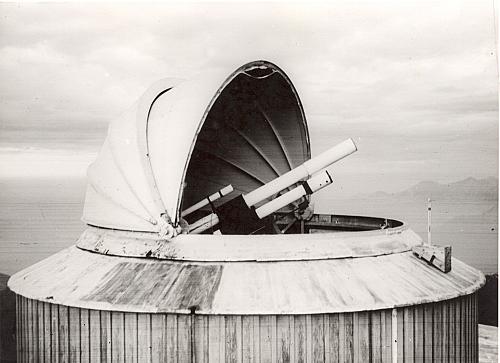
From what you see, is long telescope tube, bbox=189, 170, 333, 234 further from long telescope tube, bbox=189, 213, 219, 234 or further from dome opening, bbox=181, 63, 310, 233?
dome opening, bbox=181, 63, 310, 233

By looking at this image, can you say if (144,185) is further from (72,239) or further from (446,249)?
(72,239)

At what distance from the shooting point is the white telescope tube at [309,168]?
10125mm

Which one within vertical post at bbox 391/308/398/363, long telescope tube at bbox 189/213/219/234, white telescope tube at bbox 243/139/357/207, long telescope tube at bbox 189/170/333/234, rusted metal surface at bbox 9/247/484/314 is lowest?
vertical post at bbox 391/308/398/363

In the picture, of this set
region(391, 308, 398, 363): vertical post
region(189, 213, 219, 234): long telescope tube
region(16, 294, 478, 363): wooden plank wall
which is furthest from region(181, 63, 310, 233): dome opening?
region(391, 308, 398, 363): vertical post

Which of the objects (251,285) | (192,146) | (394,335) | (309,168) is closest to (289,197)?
(309,168)

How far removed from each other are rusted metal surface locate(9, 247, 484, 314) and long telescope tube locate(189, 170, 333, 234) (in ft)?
7.51

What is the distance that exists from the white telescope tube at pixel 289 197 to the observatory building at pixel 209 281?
3 cm

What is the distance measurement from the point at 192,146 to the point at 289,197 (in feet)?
10.2

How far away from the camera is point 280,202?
35.2 ft

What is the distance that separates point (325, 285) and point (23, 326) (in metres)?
5.31

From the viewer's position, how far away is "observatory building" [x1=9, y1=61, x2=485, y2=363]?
23.5 ft

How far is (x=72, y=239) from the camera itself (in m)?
15.8

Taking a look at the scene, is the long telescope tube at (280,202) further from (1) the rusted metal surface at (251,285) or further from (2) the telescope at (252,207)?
(1) the rusted metal surface at (251,285)

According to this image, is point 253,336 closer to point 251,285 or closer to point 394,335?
point 251,285
